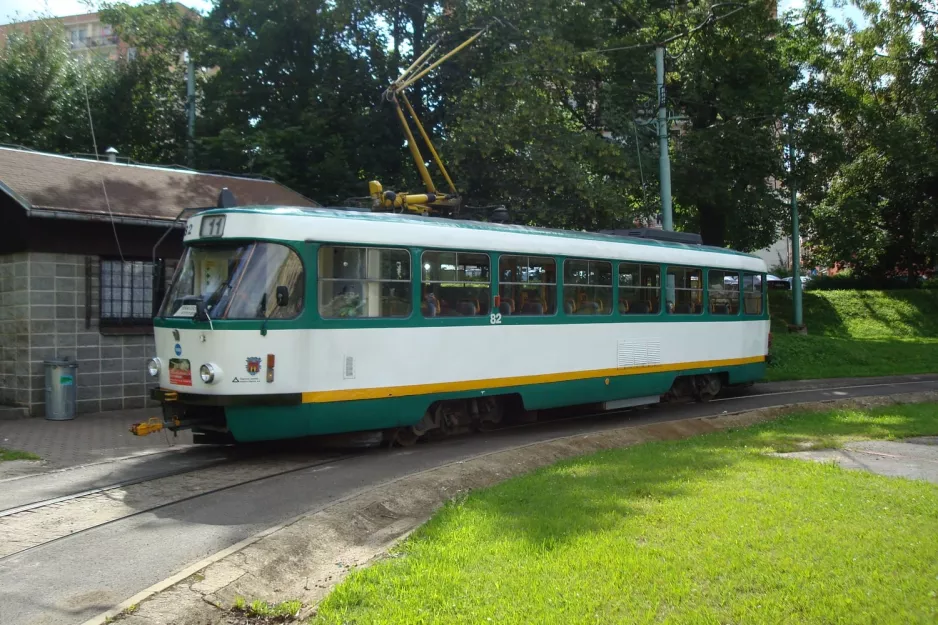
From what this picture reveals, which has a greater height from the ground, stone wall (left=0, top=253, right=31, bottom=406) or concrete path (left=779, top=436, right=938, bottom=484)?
stone wall (left=0, top=253, right=31, bottom=406)

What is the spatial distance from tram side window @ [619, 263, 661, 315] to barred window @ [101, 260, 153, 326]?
801cm

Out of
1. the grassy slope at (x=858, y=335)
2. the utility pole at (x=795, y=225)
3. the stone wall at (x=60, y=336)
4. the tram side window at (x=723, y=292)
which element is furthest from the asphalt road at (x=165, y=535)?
the utility pole at (x=795, y=225)

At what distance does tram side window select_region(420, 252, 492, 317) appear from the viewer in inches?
420

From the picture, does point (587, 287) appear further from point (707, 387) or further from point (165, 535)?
point (165, 535)

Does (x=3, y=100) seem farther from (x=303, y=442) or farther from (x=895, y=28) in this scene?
(x=895, y=28)

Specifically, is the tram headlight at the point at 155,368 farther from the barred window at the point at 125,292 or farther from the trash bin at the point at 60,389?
the barred window at the point at 125,292

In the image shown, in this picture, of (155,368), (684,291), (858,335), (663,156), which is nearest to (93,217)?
(155,368)

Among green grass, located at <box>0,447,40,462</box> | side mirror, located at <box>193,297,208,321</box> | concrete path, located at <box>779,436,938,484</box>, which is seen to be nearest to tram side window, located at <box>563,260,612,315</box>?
concrete path, located at <box>779,436,938,484</box>

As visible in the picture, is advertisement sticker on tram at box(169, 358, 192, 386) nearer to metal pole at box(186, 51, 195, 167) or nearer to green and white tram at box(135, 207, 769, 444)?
green and white tram at box(135, 207, 769, 444)

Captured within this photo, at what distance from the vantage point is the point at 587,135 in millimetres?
19891

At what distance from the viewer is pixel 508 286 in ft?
38.4

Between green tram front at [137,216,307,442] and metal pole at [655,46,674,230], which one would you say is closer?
green tram front at [137,216,307,442]

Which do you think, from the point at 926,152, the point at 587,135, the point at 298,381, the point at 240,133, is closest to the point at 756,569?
the point at 298,381

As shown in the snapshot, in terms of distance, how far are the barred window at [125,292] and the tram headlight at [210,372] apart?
5949 mm
